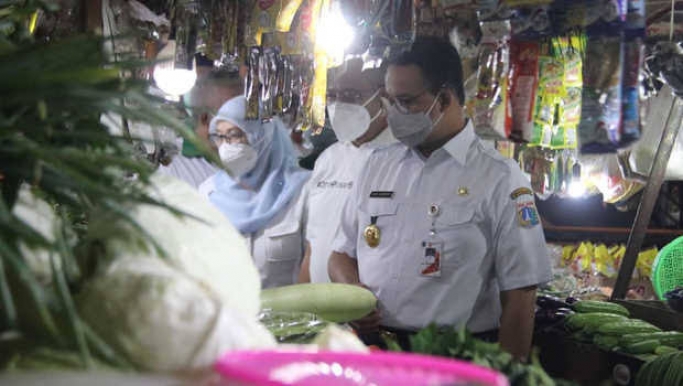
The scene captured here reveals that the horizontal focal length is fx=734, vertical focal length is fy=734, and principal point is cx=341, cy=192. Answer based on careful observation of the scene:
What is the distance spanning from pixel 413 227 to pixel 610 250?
443 centimetres

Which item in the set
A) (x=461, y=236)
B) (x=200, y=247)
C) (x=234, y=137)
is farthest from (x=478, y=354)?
(x=234, y=137)

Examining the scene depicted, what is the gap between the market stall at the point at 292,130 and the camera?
782 millimetres

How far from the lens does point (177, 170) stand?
5516mm

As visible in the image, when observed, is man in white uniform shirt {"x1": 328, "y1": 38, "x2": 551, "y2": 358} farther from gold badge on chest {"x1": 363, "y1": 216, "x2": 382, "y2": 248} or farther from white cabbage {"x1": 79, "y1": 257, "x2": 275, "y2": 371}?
white cabbage {"x1": 79, "y1": 257, "x2": 275, "y2": 371}

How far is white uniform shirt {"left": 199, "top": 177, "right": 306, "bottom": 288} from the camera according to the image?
4176 mm

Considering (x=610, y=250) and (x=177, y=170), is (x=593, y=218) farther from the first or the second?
(x=177, y=170)

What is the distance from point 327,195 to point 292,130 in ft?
2.18

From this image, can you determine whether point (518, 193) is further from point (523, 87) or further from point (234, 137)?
point (234, 137)

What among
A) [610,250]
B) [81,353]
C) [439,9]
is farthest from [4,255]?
[610,250]

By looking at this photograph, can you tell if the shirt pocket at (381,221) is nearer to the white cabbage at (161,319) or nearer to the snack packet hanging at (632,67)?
the snack packet hanging at (632,67)

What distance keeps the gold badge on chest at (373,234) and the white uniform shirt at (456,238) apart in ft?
0.06

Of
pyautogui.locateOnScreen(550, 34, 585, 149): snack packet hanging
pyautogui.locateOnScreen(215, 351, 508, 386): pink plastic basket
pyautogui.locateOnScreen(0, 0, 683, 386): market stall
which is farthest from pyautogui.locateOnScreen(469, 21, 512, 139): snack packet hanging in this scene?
pyautogui.locateOnScreen(215, 351, 508, 386): pink plastic basket

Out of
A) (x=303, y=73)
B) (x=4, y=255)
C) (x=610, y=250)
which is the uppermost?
(x=303, y=73)

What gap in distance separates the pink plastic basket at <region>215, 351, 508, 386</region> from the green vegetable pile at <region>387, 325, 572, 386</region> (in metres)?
0.66
